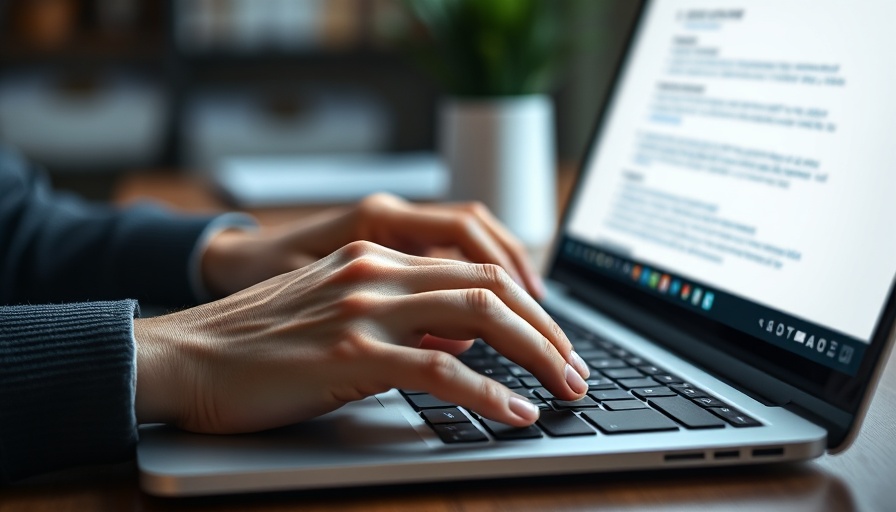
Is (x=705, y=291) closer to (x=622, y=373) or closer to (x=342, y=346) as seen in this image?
(x=622, y=373)

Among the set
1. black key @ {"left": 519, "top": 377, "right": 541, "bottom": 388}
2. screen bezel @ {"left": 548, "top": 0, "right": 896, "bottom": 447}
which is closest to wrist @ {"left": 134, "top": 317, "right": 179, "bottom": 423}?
black key @ {"left": 519, "top": 377, "right": 541, "bottom": 388}

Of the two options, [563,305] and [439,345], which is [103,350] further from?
[563,305]

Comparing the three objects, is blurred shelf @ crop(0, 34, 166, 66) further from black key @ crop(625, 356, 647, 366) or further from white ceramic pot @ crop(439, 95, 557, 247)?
black key @ crop(625, 356, 647, 366)

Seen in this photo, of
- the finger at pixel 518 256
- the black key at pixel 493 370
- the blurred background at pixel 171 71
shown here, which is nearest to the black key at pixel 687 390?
the black key at pixel 493 370

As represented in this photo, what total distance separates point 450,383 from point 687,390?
17cm

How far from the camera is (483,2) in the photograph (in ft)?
4.20

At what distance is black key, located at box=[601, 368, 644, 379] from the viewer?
627 millimetres

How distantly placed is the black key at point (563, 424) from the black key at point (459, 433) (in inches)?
1.4

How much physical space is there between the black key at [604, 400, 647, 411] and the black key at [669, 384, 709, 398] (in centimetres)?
4

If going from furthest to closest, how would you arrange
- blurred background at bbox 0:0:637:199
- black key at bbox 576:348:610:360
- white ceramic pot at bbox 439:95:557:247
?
1. blurred background at bbox 0:0:637:199
2. white ceramic pot at bbox 439:95:557:247
3. black key at bbox 576:348:610:360

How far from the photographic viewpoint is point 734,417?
0.54 metres

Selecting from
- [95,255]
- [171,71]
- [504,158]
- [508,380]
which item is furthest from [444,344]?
[171,71]

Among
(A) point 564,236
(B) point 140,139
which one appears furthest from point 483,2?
(B) point 140,139

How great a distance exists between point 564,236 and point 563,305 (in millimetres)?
99
